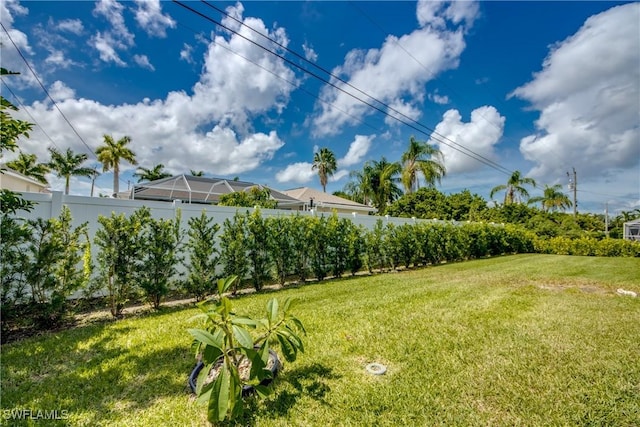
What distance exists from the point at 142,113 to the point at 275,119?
552 centimetres

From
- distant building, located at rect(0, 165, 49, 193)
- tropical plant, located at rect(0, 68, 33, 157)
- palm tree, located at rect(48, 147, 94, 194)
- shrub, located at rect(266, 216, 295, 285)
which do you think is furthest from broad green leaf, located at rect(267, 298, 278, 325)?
palm tree, located at rect(48, 147, 94, 194)

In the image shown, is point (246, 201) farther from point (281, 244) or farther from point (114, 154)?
point (114, 154)

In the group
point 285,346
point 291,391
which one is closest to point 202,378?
point 285,346

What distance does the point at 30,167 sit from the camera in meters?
23.3

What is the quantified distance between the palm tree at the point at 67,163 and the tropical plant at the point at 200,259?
28856 millimetres

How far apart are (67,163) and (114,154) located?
3658 mm

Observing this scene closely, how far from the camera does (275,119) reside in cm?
1378

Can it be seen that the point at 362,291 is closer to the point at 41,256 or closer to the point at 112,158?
the point at 41,256

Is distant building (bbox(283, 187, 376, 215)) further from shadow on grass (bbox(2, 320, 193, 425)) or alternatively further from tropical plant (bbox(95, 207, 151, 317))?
shadow on grass (bbox(2, 320, 193, 425))

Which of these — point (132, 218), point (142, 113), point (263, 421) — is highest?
point (142, 113)

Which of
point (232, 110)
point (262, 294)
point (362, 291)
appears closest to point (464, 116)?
point (232, 110)

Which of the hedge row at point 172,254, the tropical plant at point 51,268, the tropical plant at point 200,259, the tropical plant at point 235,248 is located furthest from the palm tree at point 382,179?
the tropical plant at point 51,268

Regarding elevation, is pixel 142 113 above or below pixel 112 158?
below

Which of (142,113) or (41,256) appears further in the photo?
(142,113)
